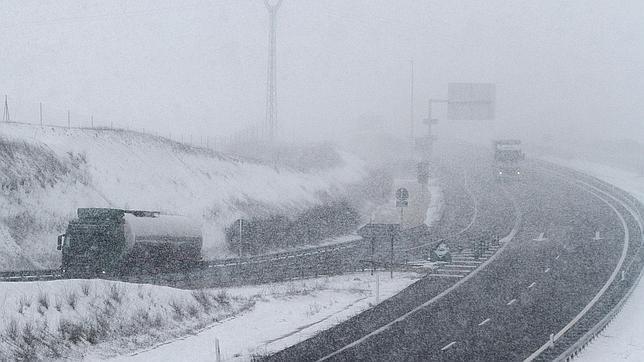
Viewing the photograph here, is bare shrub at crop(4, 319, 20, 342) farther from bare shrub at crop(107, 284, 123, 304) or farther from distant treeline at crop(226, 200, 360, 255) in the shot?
distant treeline at crop(226, 200, 360, 255)

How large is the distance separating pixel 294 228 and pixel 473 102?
99.2ft

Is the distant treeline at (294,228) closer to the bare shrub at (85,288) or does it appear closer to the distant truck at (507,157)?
the bare shrub at (85,288)

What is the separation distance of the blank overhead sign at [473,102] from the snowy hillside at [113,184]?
18.4 m

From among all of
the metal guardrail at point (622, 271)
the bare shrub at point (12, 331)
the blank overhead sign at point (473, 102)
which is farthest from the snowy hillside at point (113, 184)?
the metal guardrail at point (622, 271)

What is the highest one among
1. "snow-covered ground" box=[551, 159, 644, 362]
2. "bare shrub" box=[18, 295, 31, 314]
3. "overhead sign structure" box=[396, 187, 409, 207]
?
"overhead sign structure" box=[396, 187, 409, 207]

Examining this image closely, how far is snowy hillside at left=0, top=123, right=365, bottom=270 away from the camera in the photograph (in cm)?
3956

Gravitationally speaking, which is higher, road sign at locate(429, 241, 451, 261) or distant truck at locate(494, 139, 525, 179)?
distant truck at locate(494, 139, 525, 179)

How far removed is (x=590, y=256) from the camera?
152ft

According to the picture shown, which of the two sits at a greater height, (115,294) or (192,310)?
(115,294)

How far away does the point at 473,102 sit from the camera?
77812 mm

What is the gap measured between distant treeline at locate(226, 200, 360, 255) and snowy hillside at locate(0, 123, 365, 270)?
1591 millimetres

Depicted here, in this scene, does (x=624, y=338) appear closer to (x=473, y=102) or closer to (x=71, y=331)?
(x=71, y=331)

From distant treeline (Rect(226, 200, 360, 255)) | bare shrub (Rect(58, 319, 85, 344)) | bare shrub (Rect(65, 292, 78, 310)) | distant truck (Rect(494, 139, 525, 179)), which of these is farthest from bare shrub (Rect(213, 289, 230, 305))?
distant truck (Rect(494, 139, 525, 179))

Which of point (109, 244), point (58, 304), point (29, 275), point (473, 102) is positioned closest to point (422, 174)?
point (473, 102)
